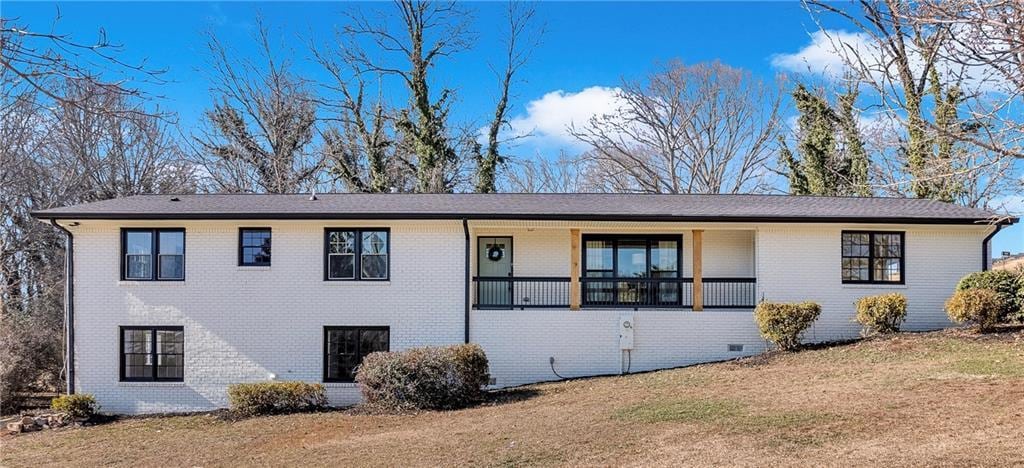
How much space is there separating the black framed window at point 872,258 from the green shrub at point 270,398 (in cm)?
1183

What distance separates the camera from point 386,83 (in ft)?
105

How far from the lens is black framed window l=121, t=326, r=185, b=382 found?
15.4m

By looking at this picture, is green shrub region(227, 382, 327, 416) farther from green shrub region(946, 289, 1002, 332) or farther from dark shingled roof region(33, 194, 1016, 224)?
green shrub region(946, 289, 1002, 332)

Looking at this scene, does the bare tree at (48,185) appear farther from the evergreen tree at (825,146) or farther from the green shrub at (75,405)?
the evergreen tree at (825,146)

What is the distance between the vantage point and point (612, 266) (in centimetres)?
1736

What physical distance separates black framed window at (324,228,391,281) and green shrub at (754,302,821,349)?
8021mm

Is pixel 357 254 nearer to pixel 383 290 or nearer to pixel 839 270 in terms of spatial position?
pixel 383 290

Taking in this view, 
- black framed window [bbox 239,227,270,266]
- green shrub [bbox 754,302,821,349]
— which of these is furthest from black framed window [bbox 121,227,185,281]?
green shrub [bbox 754,302,821,349]

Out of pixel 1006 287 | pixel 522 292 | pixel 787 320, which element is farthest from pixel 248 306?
pixel 1006 287

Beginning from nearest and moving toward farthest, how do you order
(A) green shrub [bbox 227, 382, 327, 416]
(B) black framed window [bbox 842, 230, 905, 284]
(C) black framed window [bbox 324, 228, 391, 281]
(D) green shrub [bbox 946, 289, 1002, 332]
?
1. (A) green shrub [bbox 227, 382, 327, 416]
2. (D) green shrub [bbox 946, 289, 1002, 332]
3. (C) black framed window [bbox 324, 228, 391, 281]
4. (B) black framed window [bbox 842, 230, 905, 284]

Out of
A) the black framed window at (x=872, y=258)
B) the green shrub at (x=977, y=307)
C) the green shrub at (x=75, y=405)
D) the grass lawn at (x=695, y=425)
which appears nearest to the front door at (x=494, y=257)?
the grass lawn at (x=695, y=425)

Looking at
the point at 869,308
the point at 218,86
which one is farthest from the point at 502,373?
the point at 218,86

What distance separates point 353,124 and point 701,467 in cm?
2685

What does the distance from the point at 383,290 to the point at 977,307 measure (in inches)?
471
